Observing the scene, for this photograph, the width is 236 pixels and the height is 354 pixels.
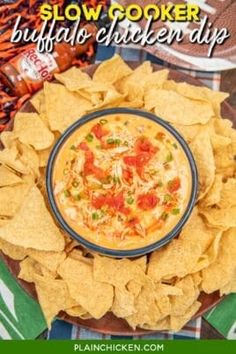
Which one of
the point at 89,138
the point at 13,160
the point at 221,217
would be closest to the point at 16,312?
the point at 13,160

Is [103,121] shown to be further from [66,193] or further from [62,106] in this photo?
[66,193]

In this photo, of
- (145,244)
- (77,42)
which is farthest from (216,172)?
(77,42)

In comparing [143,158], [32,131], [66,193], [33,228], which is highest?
[32,131]

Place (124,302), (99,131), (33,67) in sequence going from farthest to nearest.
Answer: (33,67) → (99,131) → (124,302)

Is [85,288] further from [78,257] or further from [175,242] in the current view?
[175,242]

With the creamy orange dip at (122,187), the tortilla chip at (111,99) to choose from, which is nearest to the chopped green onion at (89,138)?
the creamy orange dip at (122,187)

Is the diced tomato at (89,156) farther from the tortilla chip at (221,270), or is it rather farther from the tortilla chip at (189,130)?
the tortilla chip at (221,270)
